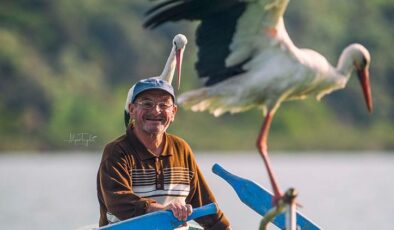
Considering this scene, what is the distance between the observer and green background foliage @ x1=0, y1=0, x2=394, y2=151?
32531mm

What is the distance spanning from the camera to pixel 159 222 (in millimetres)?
6359

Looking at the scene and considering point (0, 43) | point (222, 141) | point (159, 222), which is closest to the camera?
point (159, 222)

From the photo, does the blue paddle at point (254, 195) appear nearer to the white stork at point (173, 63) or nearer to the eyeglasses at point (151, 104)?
the eyeglasses at point (151, 104)

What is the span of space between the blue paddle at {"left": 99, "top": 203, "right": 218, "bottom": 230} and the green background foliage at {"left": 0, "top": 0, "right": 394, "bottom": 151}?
22796mm

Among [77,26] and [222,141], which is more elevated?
[77,26]

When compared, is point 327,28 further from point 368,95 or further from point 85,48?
point 368,95

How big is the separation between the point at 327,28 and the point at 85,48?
25.0ft

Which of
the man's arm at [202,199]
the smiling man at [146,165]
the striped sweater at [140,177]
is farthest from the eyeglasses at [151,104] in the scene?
the man's arm at [202,199]

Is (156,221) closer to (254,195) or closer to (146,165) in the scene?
(146,165)

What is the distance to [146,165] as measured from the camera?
6.52 m

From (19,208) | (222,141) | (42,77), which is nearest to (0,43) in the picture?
(42,77)

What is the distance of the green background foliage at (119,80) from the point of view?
107ft

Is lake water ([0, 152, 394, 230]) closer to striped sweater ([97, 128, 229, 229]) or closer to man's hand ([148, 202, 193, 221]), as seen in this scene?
striped sweater ([97, 128, 229, 229])

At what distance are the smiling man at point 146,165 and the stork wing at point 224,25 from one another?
0.68 m
